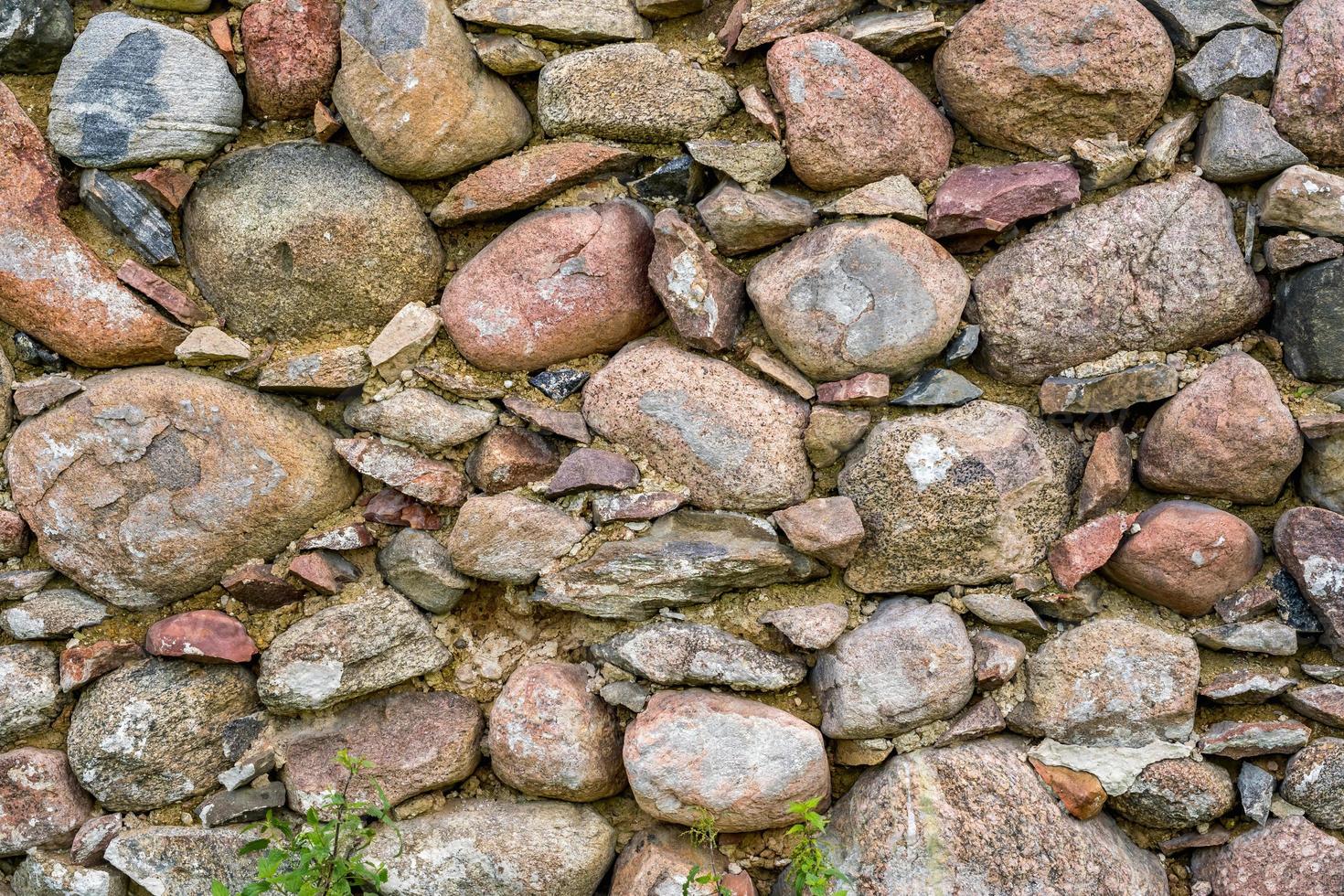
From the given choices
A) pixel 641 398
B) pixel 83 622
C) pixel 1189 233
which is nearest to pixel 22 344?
pixel 83 622

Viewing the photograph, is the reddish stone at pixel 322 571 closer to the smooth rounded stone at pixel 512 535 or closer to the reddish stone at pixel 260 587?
the reddish stone at pixel 260 587

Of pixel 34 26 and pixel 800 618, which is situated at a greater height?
pixel 34 26

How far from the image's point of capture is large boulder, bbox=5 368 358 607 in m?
2.83

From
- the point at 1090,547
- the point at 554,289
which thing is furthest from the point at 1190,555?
the point at 554,289

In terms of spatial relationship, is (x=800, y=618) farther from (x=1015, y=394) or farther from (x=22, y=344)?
(x=22, y=344)

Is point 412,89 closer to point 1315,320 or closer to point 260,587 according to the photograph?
point 260,587

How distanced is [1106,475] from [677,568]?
1183 mm

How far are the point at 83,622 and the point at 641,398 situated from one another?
174 centimetres

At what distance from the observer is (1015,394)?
2863 millimetres

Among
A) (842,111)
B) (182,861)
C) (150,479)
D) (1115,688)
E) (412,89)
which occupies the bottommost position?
(182,861)

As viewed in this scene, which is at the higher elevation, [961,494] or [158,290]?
[158,290]

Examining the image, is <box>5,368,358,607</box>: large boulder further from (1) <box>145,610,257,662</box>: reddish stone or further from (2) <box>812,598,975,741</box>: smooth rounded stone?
(2) <box>812,598,975,741</box>: smooth rounded stone

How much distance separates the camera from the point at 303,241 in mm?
2873

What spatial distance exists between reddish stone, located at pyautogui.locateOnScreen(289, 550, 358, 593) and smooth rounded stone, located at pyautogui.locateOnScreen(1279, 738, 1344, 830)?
2.59 m
